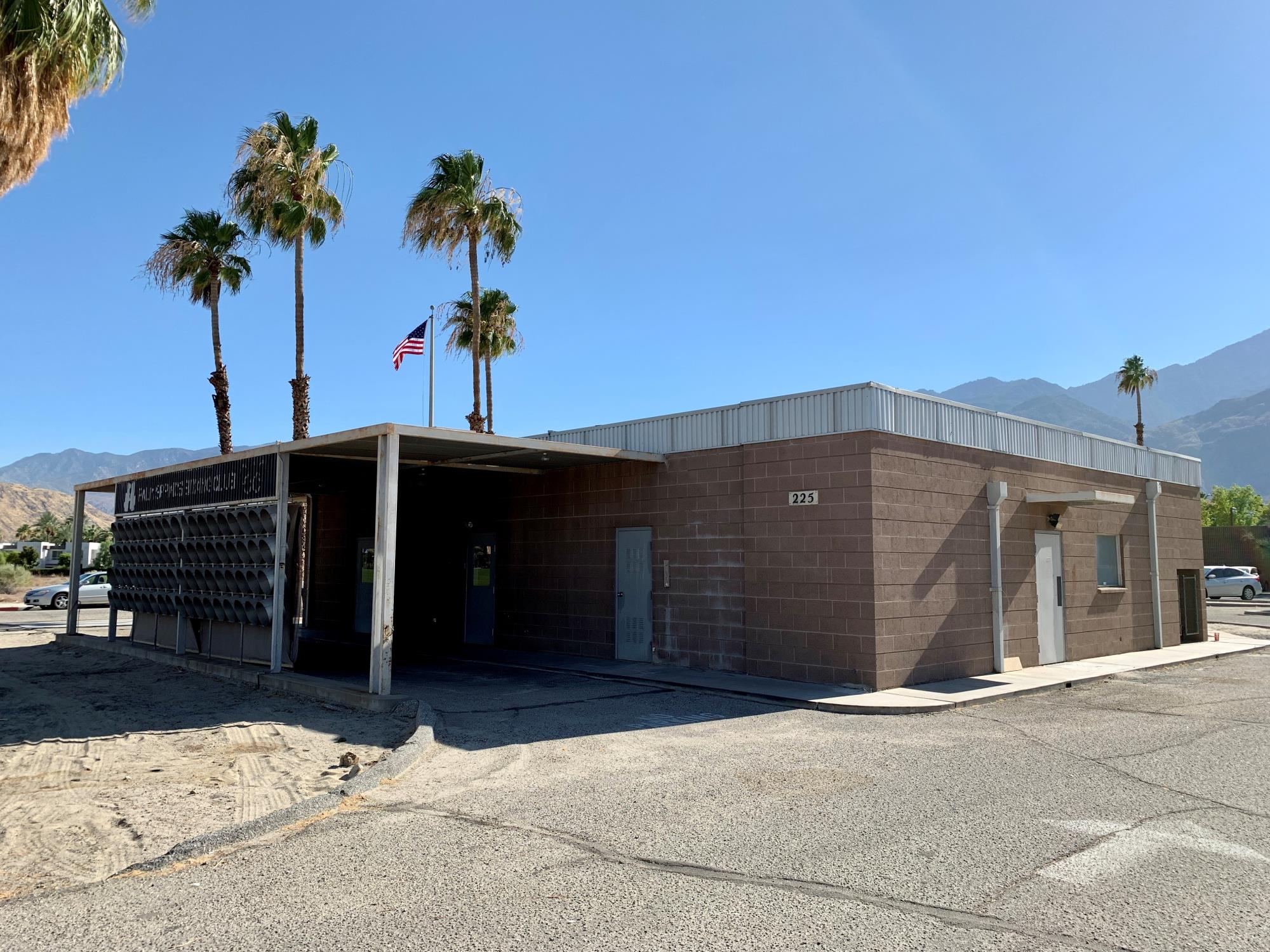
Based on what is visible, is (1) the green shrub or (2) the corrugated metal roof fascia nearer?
(2) the corrugated metal roof fascia

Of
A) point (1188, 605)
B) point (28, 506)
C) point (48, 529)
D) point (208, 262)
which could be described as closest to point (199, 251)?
point (208, 262)

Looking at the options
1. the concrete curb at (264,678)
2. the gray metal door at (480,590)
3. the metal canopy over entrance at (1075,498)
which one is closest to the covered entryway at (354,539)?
the gray metal door at (480,590)

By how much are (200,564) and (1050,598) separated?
14.4m

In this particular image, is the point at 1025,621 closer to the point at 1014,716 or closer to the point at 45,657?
the point at 1014,716

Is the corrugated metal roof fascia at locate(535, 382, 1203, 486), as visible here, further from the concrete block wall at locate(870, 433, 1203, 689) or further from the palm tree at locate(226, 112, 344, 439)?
the palm tree at locate(226, 112, 344, 439)

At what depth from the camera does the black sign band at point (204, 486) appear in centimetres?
1320

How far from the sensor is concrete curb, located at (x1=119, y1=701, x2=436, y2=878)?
531cm

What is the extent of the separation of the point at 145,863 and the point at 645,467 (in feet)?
34.6

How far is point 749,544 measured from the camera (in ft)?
43.6

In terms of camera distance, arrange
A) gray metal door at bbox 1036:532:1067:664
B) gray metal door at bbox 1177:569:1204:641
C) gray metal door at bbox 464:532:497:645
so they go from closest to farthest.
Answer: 1. gray metal door at bbox 1036:532:1067:664
2. gray metal door at bbox 464:532:497:645
3. gray metal door at bbox 1177:569:1204:641

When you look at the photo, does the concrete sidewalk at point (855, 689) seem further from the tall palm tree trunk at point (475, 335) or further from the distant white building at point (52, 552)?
the distant white building at point (52, 552)

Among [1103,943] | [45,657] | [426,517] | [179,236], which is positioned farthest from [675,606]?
[179,236]

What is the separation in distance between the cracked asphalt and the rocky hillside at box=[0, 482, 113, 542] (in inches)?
5793

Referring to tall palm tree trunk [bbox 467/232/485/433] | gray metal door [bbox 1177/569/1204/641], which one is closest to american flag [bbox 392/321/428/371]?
tall palm tree trunk [bbox 467/232/485/433]
